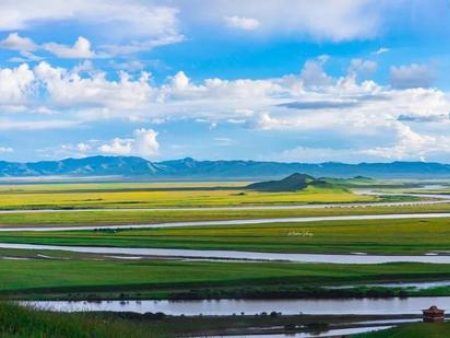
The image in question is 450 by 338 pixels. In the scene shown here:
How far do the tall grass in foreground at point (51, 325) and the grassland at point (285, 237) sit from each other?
36.6 m

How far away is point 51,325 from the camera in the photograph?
10.7 meters

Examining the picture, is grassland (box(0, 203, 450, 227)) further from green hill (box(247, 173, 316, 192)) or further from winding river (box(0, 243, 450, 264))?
green hill (box(247, 173, 316, 192))

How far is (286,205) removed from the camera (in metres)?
102

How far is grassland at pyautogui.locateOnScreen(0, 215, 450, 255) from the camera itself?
161 feet

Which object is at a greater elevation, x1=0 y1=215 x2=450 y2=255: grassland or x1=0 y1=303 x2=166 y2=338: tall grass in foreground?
x1=0 y1=215 x2=450 y2=255: grassland

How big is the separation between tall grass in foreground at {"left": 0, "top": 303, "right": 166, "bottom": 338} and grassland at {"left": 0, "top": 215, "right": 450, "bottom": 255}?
36627 mm

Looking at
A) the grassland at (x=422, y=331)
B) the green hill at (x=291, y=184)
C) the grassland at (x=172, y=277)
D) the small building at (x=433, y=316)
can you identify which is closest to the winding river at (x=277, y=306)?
the grassland at (x=172, y=277)

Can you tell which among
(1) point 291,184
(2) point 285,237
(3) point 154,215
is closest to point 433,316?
(2) point 285,237

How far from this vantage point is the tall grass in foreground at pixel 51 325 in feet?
34.2

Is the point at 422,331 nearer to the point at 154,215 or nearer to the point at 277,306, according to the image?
the point at 277,306

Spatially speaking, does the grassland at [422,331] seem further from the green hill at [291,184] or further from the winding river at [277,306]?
the green hill at [291,184]

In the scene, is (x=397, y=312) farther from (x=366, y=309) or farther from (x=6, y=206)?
(x=6, y=206)

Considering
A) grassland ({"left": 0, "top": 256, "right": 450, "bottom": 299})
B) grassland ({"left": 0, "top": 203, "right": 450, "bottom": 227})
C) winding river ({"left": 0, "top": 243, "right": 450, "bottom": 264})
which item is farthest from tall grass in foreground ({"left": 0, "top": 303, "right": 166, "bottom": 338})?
grassland ({"left": 0, "top": 203, "right": 450, "bottom": 227})

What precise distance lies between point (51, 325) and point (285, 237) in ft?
147
